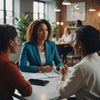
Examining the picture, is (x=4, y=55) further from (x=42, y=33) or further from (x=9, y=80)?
(x=42, y=33)

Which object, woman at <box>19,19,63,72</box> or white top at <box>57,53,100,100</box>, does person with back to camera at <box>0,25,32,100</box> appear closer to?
white top at <box>57,53,100,100</box>

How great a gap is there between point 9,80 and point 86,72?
568mm

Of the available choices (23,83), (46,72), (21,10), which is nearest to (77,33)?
(23,83)

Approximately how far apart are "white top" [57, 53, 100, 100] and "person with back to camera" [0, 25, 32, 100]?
317mm

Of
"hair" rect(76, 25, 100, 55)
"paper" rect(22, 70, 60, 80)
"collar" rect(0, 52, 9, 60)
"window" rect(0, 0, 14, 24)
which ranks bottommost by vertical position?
"paper" rect(22, 70, 60, 80)

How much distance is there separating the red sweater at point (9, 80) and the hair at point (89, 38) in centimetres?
54

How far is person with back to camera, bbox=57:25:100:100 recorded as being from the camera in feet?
4.22

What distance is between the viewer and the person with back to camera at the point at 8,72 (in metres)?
1.31

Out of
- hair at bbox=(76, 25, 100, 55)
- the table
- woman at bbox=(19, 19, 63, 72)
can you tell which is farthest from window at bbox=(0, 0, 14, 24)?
hair at bbox=(76, 25, 100, 55)

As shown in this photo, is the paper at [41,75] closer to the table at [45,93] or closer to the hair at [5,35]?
the table at [45,93]

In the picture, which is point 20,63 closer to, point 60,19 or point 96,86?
point 96,86

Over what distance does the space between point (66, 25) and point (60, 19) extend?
56cm

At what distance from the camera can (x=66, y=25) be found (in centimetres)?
1045

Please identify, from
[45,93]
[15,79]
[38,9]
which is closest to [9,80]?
[15,79]
